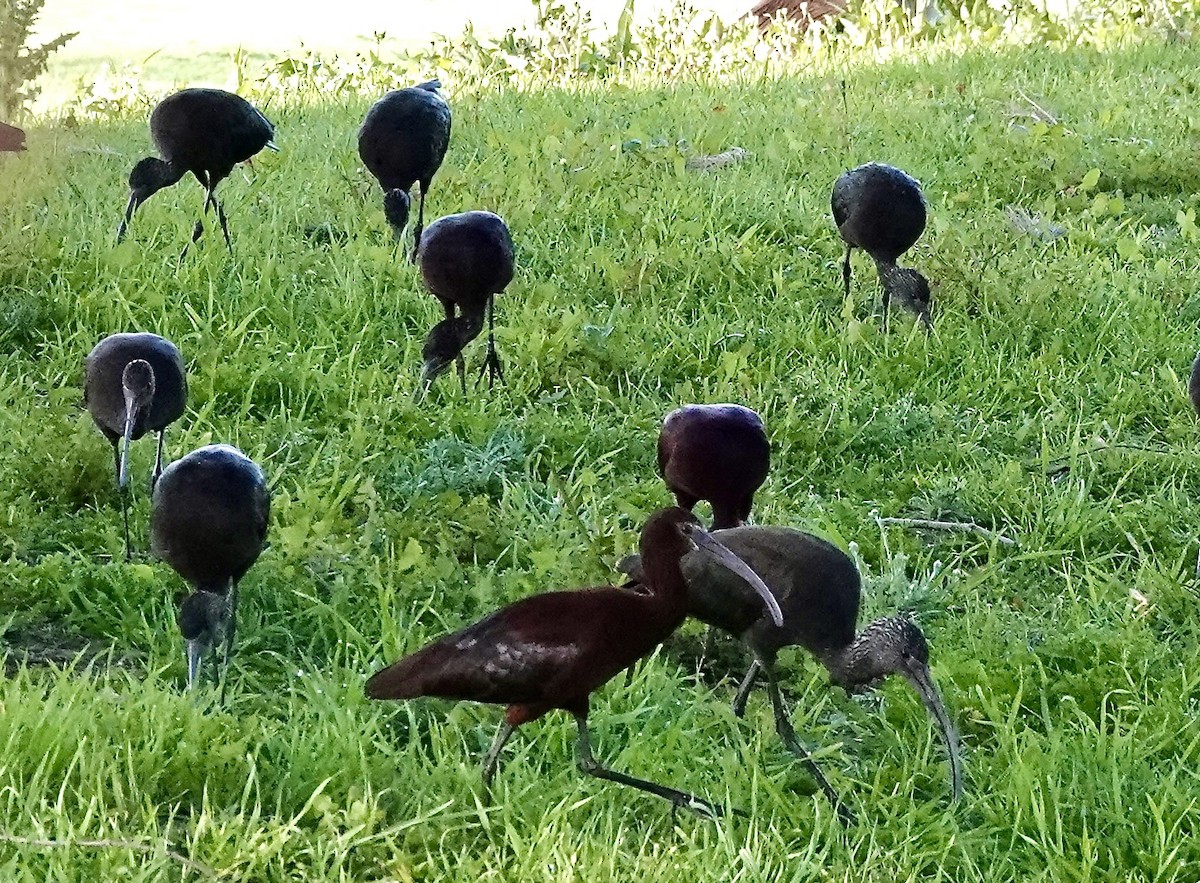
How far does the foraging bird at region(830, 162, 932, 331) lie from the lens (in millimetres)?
4551

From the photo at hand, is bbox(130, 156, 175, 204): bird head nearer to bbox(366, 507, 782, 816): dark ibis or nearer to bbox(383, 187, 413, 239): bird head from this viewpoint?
bbox(383, 187, 413, 239): bird head

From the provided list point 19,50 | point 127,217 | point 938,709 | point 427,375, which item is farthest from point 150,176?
point 938,709

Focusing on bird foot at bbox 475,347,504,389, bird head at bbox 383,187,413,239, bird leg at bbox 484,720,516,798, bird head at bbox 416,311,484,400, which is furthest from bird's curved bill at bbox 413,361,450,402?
bird leg at bbox 484,720,516,798

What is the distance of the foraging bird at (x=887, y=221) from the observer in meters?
4.55

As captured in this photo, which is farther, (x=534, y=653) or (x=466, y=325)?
(x=466, y=325)

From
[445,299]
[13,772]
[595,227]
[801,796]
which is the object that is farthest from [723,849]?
[595,227]

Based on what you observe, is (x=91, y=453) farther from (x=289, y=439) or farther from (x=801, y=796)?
(x=801, y=796)

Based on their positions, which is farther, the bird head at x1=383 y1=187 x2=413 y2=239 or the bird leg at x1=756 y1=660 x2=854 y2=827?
the bird head at x1=383 y1=187 x2=413 y2=239

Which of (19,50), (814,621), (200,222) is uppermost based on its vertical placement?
(19,50)

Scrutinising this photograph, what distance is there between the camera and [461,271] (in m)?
3.90

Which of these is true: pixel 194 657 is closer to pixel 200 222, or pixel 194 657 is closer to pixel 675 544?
pixel 675 544

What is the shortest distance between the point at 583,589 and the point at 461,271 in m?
1.77

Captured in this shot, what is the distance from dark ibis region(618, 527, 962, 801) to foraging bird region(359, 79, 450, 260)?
2.59 meters

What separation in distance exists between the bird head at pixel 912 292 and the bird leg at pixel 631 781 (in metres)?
2.69
